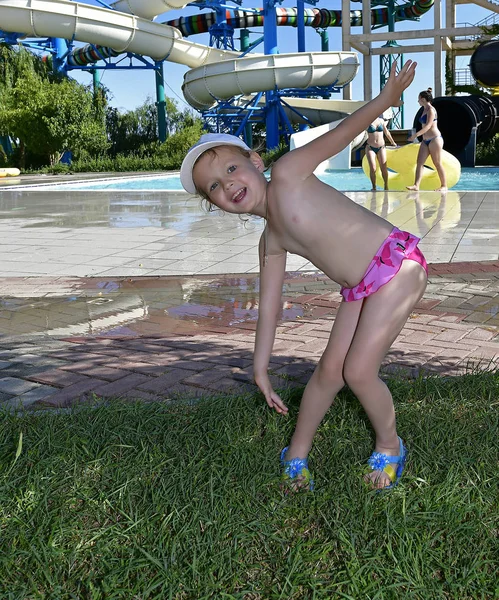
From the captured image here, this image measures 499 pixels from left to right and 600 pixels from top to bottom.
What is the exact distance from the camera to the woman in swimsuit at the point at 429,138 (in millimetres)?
13375

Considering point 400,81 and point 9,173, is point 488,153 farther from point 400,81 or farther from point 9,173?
point 400,81

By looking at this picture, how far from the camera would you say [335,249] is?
253 centimetres

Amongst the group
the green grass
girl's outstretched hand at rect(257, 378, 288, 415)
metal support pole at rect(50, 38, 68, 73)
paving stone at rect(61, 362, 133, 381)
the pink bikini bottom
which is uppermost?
metal support pole at rect(50, 38, 68, 73)

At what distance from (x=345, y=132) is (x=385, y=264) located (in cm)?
47

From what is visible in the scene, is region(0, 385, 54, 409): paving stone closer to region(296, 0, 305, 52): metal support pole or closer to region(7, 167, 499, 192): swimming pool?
region(7, 167, 499, 192): swimming pool

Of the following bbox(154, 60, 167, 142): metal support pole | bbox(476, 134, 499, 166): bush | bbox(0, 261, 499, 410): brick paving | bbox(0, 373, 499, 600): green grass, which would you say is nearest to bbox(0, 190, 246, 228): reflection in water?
bbox(0, 261, 499, 410): brick paving

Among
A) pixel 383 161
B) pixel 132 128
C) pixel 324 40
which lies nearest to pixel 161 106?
pixel 132 128

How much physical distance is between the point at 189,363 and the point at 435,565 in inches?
87.8

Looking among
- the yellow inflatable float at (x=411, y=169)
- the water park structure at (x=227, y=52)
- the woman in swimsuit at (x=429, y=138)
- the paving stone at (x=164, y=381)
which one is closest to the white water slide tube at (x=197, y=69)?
the water park structure at (x=227, y=52)

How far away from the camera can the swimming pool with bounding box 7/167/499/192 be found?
58.4 feet

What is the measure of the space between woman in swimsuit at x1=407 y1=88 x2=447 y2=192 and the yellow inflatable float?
1089mm

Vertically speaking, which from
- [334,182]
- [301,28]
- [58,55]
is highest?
[301,28]

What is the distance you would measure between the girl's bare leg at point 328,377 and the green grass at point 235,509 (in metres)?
0.19

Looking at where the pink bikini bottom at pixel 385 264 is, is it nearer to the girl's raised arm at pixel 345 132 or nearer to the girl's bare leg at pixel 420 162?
the girl's raised arm at pixel 345 132
